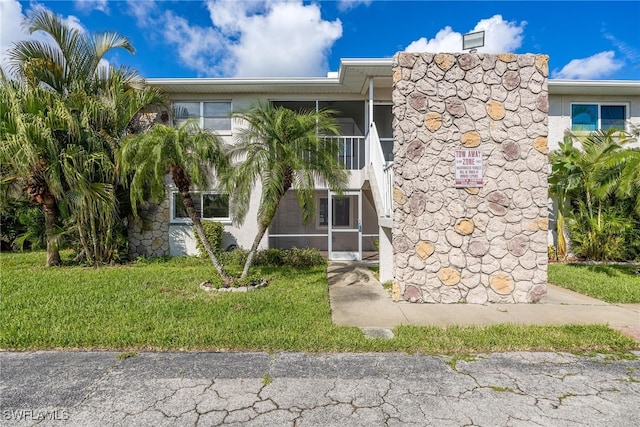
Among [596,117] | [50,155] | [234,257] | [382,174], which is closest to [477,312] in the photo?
[382,174]

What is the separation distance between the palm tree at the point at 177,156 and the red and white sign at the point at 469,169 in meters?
4.55

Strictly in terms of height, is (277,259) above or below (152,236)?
below

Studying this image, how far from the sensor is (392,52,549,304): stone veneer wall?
6.31 m

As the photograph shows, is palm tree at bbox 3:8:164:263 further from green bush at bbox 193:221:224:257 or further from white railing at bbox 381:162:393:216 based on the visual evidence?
white railing at bbox 381:162:393:216

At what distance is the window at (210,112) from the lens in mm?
11508

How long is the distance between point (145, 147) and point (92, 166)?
420 cm

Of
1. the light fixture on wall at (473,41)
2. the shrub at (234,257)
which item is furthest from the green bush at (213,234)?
the light fixture on wall at (473,41)

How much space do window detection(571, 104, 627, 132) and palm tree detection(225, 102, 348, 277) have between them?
9.84 m

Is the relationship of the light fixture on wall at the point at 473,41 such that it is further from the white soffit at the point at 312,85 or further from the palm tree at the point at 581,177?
the palm tree at the point at 581,177

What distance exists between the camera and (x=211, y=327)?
474 cm

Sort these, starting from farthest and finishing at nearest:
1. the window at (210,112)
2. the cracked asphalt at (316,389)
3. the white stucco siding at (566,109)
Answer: the white stucco siding at (566,109) → the window at (210,112) → the cracked asphalt at (316,389)

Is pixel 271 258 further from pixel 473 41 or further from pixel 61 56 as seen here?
pixel 61 56

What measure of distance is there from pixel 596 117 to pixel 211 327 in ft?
45.9

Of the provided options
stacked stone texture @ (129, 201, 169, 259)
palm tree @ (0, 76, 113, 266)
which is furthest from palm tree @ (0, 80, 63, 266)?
stacked stone texture @ (129, 201, 169, 259)
